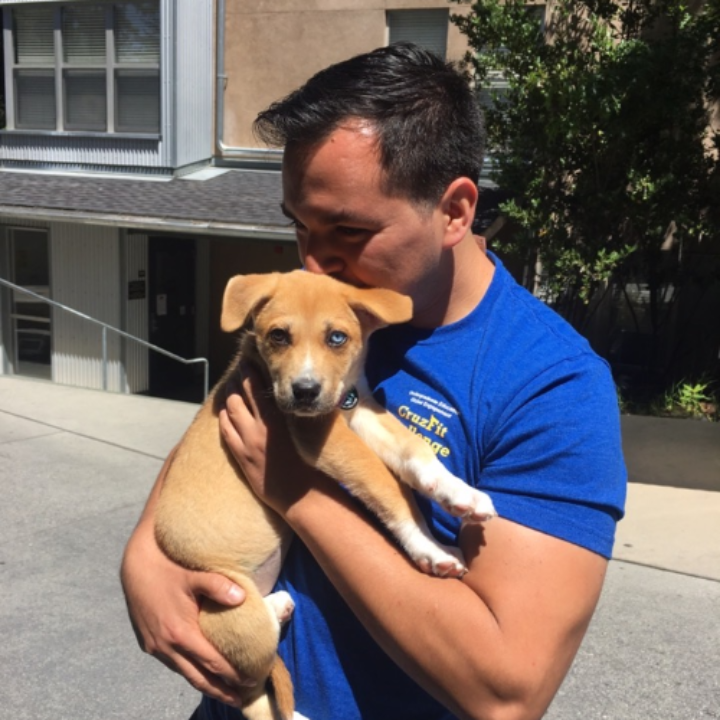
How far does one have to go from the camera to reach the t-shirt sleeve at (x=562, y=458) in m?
1.47

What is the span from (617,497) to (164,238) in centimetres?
1248

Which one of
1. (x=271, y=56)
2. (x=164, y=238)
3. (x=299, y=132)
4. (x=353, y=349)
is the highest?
(x=271, y=56)

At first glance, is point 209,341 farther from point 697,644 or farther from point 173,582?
point 173,582

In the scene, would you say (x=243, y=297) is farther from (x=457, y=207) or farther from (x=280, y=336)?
(x=457, y=207)

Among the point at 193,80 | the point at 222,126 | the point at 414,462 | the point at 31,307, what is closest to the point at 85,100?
the point at 193,80

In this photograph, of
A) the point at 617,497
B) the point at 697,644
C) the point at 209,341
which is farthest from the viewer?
the point at 209,341

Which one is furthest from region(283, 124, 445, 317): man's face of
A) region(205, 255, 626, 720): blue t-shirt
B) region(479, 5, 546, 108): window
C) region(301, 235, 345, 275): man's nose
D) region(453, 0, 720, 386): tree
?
region(479, 5, 546, 108): window

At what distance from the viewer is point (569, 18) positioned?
981 centimetres

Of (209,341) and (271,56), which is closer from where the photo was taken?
(271,56)

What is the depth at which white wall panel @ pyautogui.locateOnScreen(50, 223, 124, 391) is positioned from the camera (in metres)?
12.6

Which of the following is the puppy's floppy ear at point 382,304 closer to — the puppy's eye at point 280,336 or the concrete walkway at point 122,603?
the puppy's eye at point 280,336

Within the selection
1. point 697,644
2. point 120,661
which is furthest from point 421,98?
point 697,644

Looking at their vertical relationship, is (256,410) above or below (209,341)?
above

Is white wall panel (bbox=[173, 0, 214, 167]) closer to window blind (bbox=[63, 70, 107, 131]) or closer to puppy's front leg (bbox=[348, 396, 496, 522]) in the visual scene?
window blind (bbox=[63, 70, 107, 131])
